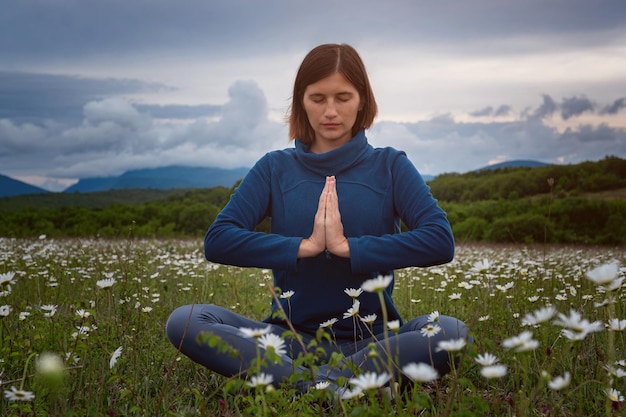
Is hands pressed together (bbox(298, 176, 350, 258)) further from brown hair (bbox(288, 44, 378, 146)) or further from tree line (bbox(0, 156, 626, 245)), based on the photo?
tree line (bbox(0, 156, 626, 245))

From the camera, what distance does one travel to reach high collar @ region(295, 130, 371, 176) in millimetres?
3635

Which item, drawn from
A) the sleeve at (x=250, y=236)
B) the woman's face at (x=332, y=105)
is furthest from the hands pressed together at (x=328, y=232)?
the woman's face at (x=332, y=105)

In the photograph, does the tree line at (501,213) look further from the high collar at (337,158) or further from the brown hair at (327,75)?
the high collar at (337,158)

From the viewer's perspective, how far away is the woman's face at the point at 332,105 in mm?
3480

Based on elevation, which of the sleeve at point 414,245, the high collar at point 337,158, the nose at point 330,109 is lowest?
the sleeve at point 414,245

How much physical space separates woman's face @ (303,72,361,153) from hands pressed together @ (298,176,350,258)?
0.59m

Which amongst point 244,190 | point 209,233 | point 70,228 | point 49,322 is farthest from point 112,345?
point 70,228

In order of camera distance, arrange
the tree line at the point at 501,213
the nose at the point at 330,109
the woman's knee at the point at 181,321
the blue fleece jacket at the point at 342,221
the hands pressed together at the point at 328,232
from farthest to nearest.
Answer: the tree line at the point at 501,213, the nose at the point at 330,109, the woman's knee at the point at 181,321, the blue fleece jacket at the point at 342,221, the hands pressed together at the point at 328,232

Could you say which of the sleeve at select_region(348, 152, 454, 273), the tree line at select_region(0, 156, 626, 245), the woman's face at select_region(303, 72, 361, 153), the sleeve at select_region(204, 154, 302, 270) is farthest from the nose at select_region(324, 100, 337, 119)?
→ the tree line at select_region(0, 156, 626, 245)

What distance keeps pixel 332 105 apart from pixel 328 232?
837mm

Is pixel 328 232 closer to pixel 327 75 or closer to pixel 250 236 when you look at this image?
pixel 250 236

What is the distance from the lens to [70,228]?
17109 mm

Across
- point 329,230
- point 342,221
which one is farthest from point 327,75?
point 329,230

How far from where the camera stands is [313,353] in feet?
10.3
